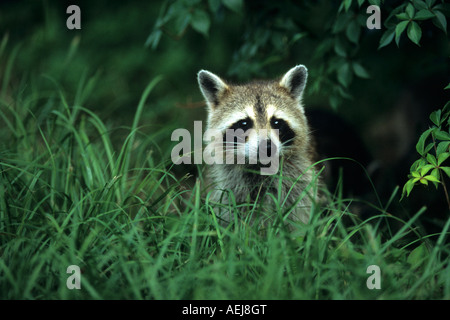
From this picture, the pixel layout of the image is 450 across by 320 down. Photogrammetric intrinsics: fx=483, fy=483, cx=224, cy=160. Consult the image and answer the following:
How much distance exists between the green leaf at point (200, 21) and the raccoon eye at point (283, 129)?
0.98 meters

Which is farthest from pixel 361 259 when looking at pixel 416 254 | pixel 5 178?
pixel 5 178

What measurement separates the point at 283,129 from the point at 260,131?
0.30 metres

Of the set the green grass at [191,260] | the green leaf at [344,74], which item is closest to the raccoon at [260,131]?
the green leaf at [344,74]

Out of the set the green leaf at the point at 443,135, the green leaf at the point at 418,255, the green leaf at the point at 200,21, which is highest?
the green leaf at the point at 200,21

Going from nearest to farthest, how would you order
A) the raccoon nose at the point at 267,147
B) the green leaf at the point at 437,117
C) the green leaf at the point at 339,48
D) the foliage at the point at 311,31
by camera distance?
1. the green leaf at the point at 437,117
2. the foliage at the point at 311,31
3. the raccoon nose at the point at 267,147
4. the green leaf at the point at 339,48

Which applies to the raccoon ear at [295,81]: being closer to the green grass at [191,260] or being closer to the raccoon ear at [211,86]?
the raccoon ear at [211,86]

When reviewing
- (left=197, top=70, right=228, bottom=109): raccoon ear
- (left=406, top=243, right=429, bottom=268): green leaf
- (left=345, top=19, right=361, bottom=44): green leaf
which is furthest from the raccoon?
(left=406, top=243, right=429, bottom=268): green leaf

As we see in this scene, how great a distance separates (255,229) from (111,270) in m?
1.01

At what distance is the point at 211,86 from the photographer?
182 inches

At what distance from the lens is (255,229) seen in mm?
3361

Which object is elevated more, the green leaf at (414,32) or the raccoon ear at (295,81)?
the raccoon ear at (295,81)

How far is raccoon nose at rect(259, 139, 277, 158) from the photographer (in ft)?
12.9

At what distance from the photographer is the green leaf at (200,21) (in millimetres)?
4259

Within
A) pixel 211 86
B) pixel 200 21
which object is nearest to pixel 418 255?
pixel 211 86
